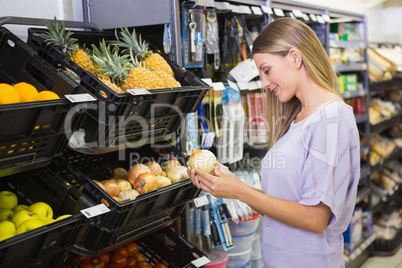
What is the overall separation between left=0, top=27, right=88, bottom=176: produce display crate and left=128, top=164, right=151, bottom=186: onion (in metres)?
0.54

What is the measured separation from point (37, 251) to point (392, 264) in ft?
14.6

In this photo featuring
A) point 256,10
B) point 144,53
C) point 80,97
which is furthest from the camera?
point 256,10

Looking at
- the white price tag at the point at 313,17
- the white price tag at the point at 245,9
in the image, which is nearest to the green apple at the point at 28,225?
the white price tag at the point at 245,9

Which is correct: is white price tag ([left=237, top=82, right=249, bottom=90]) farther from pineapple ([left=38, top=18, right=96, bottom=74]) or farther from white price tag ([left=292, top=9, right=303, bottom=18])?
pineapple ([left=38, top=18, right=96, bottom=74])

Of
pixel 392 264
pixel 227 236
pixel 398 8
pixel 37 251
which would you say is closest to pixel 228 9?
pixel 227 236

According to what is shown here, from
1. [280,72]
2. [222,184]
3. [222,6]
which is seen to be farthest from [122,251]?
[222,6]

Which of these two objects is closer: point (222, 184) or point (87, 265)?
point (222, 184)

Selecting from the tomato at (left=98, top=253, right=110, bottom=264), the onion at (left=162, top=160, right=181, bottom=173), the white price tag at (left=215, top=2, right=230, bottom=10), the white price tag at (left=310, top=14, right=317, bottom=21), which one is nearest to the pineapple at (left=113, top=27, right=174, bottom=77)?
the onion at (left=162, top=160, right=181, bottom=173)

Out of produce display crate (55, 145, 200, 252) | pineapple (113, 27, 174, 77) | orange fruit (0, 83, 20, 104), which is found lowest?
produce display crate (55, 145, 200, 252)

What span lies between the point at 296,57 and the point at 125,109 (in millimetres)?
712

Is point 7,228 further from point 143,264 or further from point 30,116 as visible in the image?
point 143,264

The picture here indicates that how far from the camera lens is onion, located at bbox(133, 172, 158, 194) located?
82.4 inches

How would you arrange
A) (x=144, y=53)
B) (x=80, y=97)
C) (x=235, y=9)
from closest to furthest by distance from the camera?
1. (x=80, y=97)
2. (x=144, y=53)
3. (x=235, y=9)

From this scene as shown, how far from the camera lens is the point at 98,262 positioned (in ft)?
7.52
